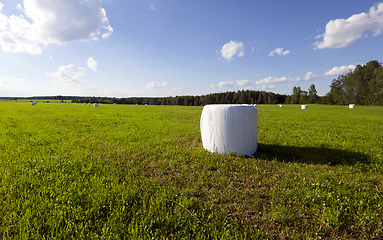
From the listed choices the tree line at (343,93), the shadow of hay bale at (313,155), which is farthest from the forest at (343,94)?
the shadow of hay bale at (313,155)

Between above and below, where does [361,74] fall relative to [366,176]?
above

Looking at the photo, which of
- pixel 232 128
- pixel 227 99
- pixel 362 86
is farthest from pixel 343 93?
pixel 232 128

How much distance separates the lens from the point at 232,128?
6.81m

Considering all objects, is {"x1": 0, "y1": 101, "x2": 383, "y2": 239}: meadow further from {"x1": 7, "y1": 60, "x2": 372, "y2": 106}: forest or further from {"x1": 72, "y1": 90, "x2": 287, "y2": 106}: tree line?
{"x1": 72, "y1": 90, "x2": 287, "y2": 106}: tree line

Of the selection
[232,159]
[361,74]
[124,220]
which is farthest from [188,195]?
[361,74]

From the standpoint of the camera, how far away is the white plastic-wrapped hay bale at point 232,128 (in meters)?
6.78

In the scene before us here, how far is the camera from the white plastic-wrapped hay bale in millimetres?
6777

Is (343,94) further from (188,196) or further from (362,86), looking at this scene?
(188,196)

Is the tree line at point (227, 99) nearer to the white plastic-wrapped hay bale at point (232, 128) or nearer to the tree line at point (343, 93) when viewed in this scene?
the tree line at point (343, 93)

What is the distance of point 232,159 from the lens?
21.6 feet

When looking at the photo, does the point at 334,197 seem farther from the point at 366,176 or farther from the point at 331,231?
the point at 366,176

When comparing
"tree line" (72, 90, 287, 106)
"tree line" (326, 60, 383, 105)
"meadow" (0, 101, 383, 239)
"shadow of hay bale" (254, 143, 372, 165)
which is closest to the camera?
"meadow" (0, 101, 383, 239)

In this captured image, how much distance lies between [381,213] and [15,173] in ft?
32.8

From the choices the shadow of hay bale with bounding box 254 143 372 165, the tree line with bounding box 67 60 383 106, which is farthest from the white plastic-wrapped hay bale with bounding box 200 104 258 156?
the tree line with bounding box 67 60 383 106
